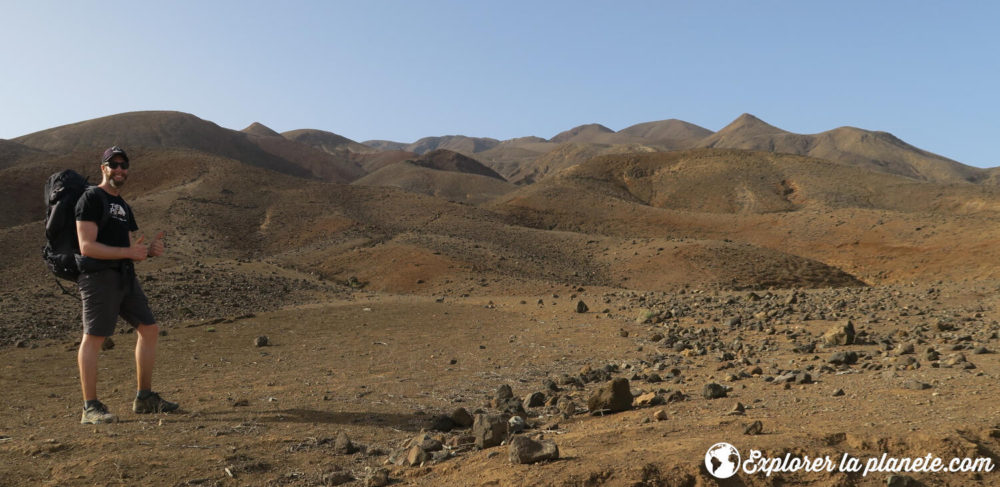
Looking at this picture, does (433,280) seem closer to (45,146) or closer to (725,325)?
(725,325)

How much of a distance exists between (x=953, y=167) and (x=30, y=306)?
140m

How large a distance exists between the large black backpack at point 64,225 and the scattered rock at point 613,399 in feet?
14.2

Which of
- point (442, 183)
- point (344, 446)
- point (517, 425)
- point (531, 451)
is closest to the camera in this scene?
point (531, 451)

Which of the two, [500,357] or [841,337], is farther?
[500,357]

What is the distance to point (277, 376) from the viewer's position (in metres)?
7.41

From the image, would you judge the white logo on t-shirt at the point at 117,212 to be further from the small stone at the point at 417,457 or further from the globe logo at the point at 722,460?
the globe logo at the point at 722,460

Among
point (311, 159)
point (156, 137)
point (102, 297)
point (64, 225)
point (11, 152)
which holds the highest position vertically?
point (311, 159)

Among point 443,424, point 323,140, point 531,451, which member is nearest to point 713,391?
point 443,424

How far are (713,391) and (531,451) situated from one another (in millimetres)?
2493

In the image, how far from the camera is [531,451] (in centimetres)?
358

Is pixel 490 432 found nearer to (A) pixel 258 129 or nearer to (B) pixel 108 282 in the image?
(B) pixel 108 282

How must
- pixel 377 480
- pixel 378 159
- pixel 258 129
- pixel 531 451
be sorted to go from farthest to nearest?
pixel 258 129 → pixel 378 159 → pixel 377 480 → pixel 531 451

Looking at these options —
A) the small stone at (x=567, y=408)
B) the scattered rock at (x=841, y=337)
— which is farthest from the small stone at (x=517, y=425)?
the scattered rock at (x=841, y=337)

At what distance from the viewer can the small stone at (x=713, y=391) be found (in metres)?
5.43
